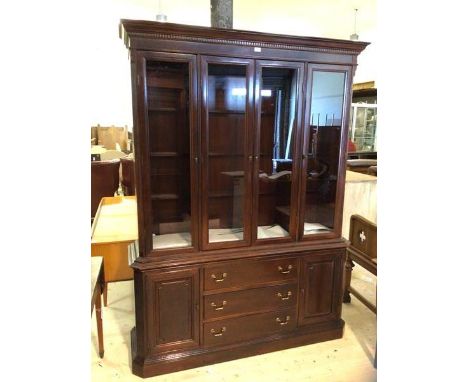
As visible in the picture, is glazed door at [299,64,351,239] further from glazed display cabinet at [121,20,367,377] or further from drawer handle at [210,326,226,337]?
drawer handle at [210,326,226,337]

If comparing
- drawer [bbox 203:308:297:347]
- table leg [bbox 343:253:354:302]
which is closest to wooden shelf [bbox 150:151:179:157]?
drawer [bbox 203:308:297:347]

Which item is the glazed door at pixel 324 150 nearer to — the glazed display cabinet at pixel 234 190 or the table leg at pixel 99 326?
the glazed display cabinet at pixel 234 190

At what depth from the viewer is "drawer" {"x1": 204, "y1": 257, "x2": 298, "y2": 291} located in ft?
6.61

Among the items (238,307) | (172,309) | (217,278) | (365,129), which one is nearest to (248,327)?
(238,307)

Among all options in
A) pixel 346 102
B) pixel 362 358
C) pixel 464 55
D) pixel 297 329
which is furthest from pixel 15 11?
pixel 362 358

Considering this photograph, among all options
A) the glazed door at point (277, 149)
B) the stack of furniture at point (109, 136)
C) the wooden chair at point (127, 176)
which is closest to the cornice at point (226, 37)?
the glazed door at point (277, 149)

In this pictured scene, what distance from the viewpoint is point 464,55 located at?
543 millimetres

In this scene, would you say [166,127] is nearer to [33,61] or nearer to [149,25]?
[149,25]

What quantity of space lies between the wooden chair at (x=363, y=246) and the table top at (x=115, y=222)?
5.40ft

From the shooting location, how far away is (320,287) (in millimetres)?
2266

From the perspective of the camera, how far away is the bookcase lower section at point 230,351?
1986 millimetres

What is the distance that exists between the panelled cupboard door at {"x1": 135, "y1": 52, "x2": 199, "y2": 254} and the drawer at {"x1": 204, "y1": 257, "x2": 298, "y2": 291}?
224 mm

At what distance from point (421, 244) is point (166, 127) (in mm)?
1655

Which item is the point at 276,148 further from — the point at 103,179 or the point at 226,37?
the point at 103,179
